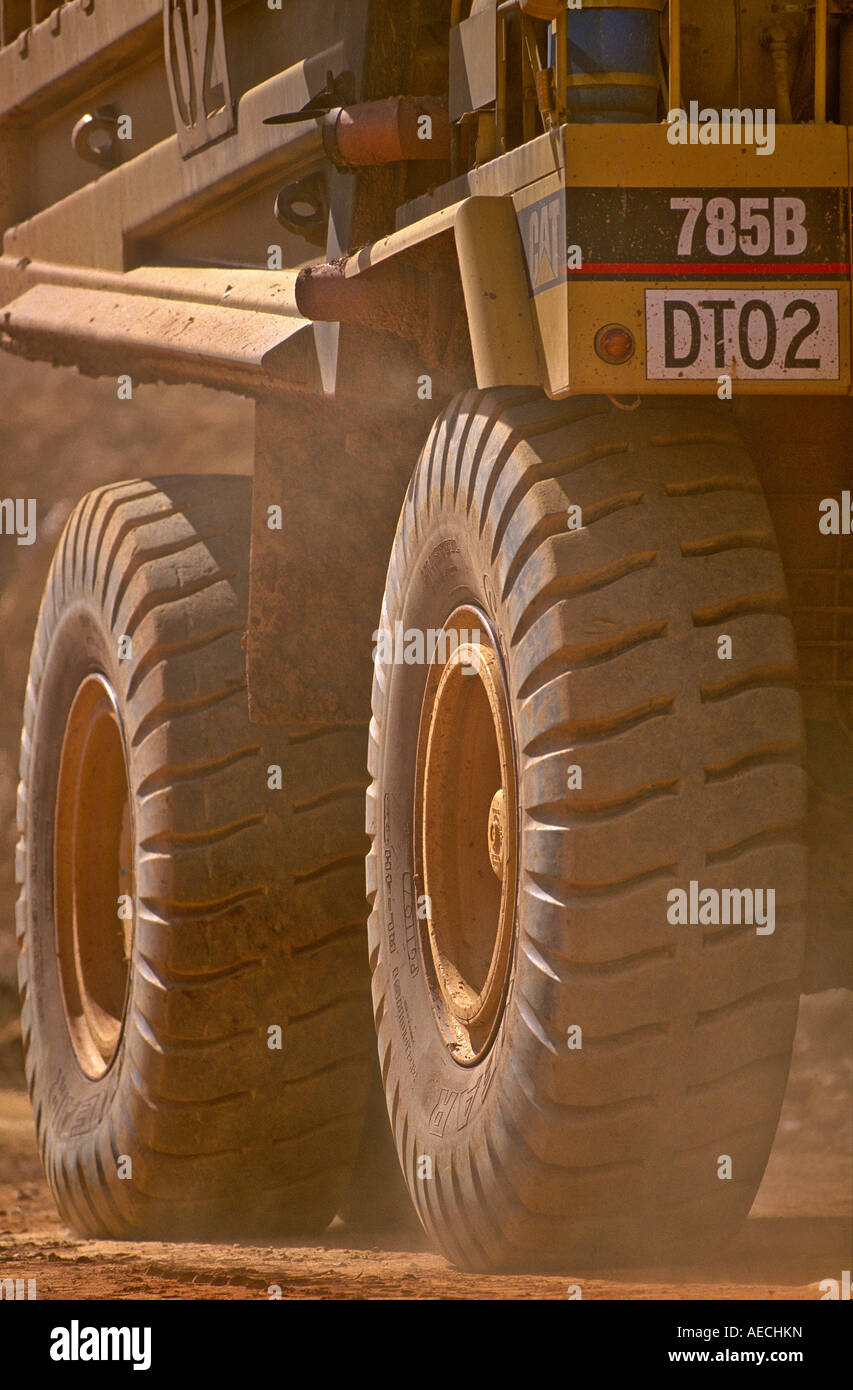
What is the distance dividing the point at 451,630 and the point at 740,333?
1.07m

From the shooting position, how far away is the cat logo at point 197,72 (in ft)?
18.4

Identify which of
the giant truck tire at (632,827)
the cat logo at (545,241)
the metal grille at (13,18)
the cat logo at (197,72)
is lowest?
the giant truck tire at (632,827)

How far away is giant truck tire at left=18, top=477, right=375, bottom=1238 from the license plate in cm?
219

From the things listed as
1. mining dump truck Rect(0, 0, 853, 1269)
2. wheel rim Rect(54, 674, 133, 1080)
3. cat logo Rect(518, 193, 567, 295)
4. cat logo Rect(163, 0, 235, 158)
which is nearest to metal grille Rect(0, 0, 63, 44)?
mining dump truck Rect(0, 0, 853, 1269)

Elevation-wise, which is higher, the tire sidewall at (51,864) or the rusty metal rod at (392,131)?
the rusty metal rod at (392,131)

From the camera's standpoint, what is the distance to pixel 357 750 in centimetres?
557

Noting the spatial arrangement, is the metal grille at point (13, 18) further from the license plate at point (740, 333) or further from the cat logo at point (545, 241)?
the license plate at point (740, 333)

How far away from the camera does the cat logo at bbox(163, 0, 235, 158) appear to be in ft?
18.4

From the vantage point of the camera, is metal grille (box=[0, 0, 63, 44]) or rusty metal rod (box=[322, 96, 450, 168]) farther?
metal grille (box=[0, 0, 63, 44])

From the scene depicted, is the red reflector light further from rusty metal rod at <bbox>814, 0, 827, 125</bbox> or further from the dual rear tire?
rusty metal rod at <bbox>814, 0, 827, 125</bbox>

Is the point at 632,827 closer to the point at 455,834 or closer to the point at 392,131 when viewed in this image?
the point at 455,834

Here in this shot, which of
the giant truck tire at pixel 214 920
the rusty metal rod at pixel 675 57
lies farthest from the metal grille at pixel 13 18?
the rusty metal rod at pixel 675 57

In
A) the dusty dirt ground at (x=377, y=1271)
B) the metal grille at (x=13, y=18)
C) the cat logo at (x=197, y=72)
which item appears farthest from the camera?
the metal grille at (x=13, y=18)

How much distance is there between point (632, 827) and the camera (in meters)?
3.62
